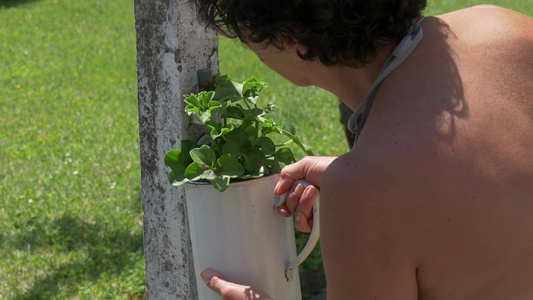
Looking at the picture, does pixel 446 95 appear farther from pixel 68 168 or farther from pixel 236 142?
pixel 68 168

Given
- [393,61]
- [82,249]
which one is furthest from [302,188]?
[82,249]

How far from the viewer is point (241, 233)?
1.71 meters

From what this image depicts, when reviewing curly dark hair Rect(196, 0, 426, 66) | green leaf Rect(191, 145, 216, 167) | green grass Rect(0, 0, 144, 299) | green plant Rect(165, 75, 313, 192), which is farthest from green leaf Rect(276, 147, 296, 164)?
green grass Rect(0, 0, 144, 299)

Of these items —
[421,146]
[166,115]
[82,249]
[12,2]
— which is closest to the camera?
[421,146]

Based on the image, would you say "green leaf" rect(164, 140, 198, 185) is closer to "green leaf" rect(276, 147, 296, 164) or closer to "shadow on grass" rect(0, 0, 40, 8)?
"green leaf" rect(276, 147, 296, 164)

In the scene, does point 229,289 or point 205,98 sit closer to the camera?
point 229,289

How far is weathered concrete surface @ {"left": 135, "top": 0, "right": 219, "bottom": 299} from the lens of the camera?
2.07m

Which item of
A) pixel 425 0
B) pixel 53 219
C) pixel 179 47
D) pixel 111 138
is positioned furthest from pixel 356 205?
pixel 111 138

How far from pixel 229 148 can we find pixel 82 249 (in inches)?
96.5

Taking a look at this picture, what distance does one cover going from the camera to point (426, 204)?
124 cm

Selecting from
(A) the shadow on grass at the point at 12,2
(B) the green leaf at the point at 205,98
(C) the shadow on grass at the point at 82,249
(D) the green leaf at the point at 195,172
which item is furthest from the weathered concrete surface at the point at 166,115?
(A) the shadow on grass at the point at 12,2

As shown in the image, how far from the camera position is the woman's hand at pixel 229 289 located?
5.36ft

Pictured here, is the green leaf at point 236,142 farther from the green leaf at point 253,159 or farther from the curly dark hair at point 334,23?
the curly dark hair at point 334,23

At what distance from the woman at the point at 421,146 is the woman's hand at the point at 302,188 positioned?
0.33 m
